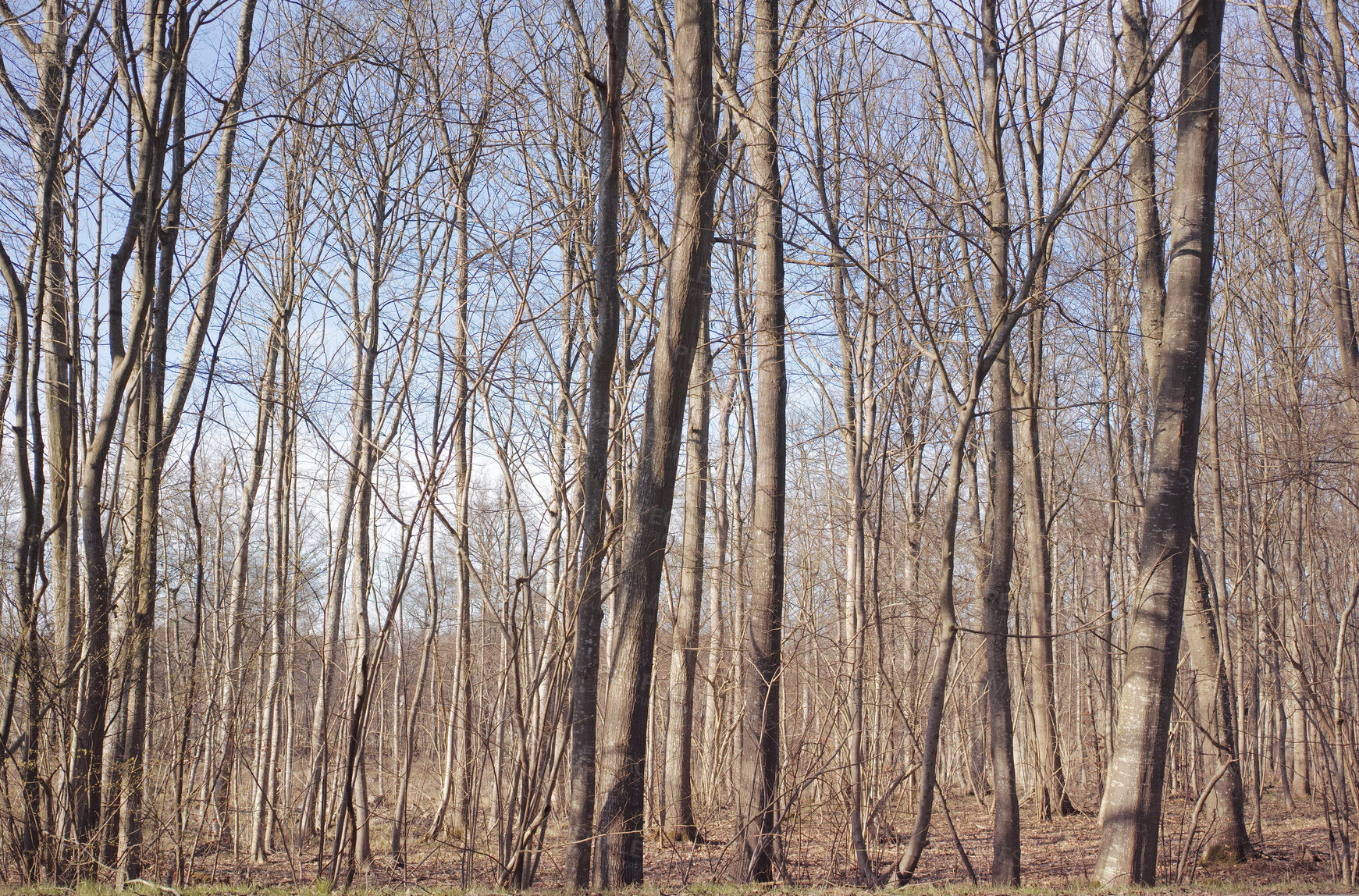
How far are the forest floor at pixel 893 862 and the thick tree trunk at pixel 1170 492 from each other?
1.65ft

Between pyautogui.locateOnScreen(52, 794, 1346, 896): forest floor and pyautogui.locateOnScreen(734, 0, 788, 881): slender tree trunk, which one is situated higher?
pyautogui.locateOnScreen(734, 0, 788, 881): slender tree trunk

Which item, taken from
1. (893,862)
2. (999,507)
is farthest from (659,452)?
(893,862)

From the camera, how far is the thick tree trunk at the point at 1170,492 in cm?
545

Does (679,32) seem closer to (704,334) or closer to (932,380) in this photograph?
(704,334)

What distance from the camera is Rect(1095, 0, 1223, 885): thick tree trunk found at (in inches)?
214

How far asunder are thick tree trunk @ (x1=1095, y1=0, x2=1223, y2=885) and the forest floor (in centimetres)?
50

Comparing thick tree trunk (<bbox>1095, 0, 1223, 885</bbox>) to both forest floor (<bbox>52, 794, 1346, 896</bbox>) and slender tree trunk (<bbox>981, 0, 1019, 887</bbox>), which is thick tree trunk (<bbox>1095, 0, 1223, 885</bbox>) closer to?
forest floor (<bbox>52, 794, 1346, 896</bbox>)

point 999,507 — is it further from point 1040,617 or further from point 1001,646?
point 1040,617

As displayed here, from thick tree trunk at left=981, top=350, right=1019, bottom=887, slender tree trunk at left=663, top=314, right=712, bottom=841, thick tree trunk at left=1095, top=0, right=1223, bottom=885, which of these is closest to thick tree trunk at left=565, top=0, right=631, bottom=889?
thick tree trunk at left=981, top=350, right=1019, bottom=887

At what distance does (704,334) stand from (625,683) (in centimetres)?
594

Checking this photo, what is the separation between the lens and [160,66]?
20.7 ft

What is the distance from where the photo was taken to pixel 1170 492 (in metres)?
5.73

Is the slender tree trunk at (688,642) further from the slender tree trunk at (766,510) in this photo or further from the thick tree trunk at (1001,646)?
the thick tree trunk at (1001,646)

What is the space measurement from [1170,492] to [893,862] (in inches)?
184
